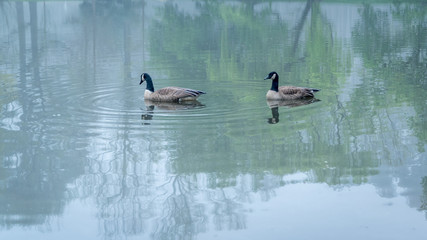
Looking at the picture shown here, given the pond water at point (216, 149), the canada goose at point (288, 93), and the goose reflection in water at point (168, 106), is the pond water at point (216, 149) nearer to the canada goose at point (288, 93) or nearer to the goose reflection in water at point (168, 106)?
the goose reflection in water at point (168, 106)

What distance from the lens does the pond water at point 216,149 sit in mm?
8766

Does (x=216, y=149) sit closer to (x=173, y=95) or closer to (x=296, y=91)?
(x=173, y=95)

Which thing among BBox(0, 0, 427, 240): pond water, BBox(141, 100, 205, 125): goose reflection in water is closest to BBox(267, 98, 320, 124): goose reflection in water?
BBox(0, 0, 427, 240): pond water

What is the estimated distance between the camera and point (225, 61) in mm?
23797

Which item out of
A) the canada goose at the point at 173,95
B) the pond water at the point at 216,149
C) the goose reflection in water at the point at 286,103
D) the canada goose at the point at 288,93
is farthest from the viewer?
the canada goose at the point at 288,93

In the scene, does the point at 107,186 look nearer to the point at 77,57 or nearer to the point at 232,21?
the point at 77,57

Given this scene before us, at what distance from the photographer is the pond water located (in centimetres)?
877

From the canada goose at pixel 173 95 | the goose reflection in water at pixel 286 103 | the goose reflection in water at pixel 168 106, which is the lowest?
the goose reflection in water at pixel 168 106

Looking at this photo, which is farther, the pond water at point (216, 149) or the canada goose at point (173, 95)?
the canada goose at point (173, 95)

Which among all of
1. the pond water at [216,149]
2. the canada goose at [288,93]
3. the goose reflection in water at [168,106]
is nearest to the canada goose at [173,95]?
the goose reflection in water at [168,106]

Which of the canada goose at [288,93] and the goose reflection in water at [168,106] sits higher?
the canada goose at [288,93]

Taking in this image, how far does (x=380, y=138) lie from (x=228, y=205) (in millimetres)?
4531

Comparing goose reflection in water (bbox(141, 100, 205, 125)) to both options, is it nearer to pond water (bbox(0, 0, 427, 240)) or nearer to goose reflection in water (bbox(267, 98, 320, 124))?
pond water (bbox(0, 0, 427, 240))

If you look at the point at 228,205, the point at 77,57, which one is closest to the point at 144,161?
the point at 228,205
